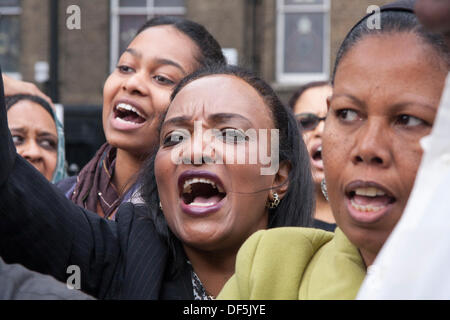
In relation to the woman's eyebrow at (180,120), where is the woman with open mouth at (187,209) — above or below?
below

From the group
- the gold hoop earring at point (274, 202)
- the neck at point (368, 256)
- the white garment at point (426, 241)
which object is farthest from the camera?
the gold hoop earring at point (274, 202)

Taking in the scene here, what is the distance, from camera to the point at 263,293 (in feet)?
5.42

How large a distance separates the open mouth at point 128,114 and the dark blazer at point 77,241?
76 cm

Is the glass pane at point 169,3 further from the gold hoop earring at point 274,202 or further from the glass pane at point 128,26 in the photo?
the gold hoop earring at point 274,202

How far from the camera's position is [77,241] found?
2.04 metres

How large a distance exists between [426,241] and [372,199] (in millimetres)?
507

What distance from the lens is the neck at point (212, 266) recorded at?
2.28 metres

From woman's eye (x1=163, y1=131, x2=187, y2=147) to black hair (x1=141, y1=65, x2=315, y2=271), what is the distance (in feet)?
0.73

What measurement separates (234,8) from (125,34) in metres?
1.76

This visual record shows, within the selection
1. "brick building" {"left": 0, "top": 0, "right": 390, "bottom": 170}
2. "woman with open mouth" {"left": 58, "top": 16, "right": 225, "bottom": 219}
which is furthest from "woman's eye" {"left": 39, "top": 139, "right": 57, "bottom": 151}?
"brick building" {"left": 0, "top": 0, "right": 390, "bottom": 170}

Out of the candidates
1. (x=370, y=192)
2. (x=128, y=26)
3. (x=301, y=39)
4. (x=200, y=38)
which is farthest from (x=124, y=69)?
(x=128, y=26)

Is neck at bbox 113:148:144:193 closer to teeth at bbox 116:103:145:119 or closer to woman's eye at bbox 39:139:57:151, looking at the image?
teeth at bbox 116:103:145:119

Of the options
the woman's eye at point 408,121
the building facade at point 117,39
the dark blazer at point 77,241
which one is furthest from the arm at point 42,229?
the building facade at point 117,39
